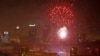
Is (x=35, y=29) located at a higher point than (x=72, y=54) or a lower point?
higher

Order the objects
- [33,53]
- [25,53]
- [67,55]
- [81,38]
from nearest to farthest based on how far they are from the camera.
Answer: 1. [25,53]
2. [33,53]
3. [67,55]
4. [81,38]

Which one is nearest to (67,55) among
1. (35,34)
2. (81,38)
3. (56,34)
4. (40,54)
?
(40,54)

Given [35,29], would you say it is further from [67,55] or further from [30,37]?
[67,55]

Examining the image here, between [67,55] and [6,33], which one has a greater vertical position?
[6,33]

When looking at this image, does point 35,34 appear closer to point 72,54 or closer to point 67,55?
point 67,55

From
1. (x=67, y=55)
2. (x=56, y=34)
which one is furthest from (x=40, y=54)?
(x=56, y=34)

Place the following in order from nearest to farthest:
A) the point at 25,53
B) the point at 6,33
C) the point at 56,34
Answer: the point at 25,53, the point at 56,34, the point at 6,33

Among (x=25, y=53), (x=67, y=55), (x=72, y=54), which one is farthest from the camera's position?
(x=67, y=55)

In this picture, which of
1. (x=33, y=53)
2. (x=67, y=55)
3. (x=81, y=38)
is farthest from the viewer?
(x=81, y=38)

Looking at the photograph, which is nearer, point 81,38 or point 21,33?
point 81,38
